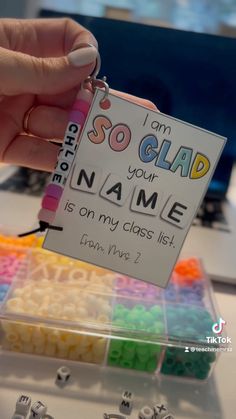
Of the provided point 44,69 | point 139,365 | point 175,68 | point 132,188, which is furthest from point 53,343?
point 175,68

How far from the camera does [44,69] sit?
0.42 m

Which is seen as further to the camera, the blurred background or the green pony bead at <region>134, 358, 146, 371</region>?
the blurred background

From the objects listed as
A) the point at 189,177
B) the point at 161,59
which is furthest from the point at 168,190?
the point at 161,59

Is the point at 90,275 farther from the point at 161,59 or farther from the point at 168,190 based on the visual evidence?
the point at 161,59

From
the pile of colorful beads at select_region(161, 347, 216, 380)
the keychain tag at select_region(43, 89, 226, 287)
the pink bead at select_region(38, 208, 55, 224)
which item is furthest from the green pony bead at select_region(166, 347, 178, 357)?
the pink bead at select_region(38, 208, 55, 224)

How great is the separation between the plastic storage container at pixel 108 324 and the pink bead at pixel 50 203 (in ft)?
0.50

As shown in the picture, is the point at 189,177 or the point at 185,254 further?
the point at 185,254

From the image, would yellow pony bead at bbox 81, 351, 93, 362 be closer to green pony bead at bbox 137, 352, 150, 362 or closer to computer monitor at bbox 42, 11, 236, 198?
green pony bead at bbox 137, 352, 150, 362

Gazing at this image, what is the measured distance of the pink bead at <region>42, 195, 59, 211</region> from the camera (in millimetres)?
407

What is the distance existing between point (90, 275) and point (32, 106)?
26 centimetres

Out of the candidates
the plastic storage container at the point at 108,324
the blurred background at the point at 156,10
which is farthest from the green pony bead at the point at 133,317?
the blurred background at the point at 156,10

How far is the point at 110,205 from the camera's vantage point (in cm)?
42

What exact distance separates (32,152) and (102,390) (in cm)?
31

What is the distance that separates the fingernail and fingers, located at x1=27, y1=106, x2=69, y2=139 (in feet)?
0.32
